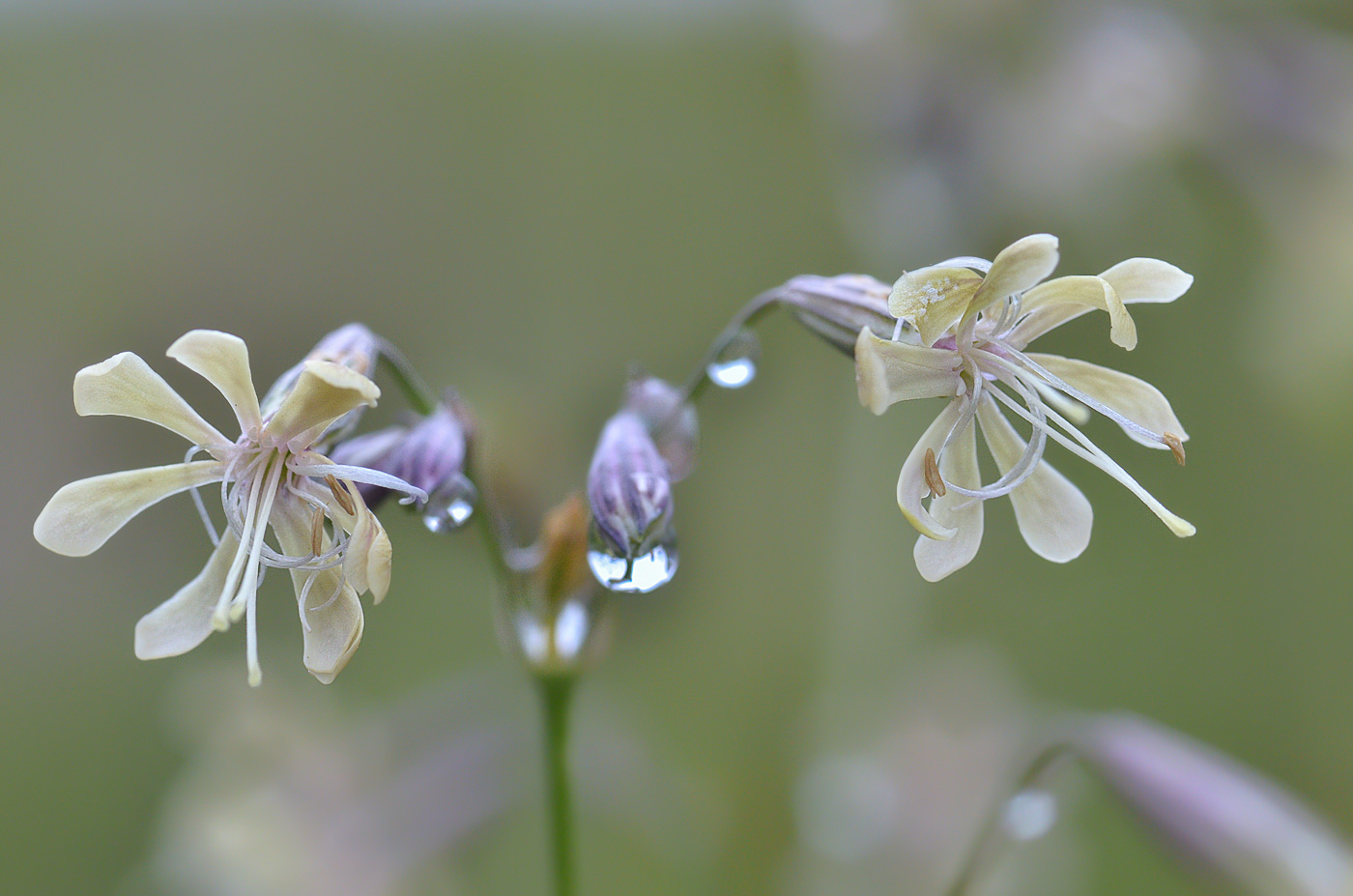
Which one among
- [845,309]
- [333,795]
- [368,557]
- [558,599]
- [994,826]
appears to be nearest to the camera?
[368,557]

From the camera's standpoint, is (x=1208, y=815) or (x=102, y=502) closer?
(x=102, y=502)

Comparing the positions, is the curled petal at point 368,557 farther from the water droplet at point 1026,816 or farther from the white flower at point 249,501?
the water droplet at point 1026,816

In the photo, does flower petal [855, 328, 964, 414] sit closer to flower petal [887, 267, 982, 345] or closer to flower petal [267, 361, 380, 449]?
flower petal [887, 267, 982, 345]

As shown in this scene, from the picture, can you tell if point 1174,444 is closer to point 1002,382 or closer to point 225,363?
point 1002,382

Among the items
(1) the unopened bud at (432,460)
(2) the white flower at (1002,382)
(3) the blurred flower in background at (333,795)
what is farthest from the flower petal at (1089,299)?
(3) the blurred flower in background at (333,795)

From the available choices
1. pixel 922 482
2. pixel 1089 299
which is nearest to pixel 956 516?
pixel 922 482

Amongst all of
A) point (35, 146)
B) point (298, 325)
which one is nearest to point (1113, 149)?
point (298, 325)

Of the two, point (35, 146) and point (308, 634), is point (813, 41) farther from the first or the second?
point (35, 146)
